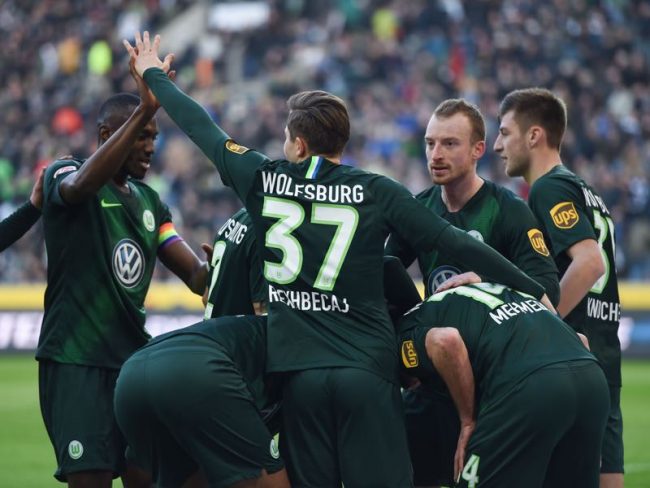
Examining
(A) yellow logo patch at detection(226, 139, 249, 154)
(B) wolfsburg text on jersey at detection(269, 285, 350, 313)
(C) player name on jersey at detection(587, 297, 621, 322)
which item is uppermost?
(A) yellow logo patch at detection(226, 139, 249, 154)

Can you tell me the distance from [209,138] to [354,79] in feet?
59.7

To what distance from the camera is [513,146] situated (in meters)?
6.00

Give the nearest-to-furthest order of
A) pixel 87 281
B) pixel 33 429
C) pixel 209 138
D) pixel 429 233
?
pixel 429 233, pixel 209 138, pixel 87 281, pixel 33 429

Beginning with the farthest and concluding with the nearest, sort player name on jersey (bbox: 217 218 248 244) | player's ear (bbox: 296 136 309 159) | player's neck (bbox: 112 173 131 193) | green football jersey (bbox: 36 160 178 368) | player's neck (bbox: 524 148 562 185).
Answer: player's neck (bbox: 524 148 562 185)
player's neck (bbox: 112 173 131 193)
green football jersey (bbox: 36 160 178 368)
player name on jersey (bbox: 217 218 248 244)
player's ear (bbox: 296 136 309 159)

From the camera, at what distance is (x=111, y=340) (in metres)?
5.46

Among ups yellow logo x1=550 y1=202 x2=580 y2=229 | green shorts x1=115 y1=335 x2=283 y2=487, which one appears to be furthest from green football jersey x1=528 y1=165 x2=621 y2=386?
green shorts x1=115 y1=335 x2=283 y2=487

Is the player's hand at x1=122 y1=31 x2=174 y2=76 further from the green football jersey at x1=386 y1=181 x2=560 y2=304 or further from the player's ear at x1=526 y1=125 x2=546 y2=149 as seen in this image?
the player's ear at x1=526 y1=125 x2=546 y2=149

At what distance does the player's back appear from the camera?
184 inches

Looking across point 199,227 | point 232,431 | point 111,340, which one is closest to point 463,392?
point 232,431

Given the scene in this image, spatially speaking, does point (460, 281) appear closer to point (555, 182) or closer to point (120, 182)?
point (555, 182)

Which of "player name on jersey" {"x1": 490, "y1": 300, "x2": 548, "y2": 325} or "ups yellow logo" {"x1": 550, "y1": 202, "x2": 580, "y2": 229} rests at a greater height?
"ups yellow logo" {"x1": 550, "y1": 202, "x2": 580, "y2": 229}

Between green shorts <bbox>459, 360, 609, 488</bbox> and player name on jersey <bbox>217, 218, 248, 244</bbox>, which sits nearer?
green shorts <bbox>459, 360, 609, 488</bbox>

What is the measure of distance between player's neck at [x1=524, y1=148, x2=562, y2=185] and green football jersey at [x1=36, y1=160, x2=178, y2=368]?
83.6 inches

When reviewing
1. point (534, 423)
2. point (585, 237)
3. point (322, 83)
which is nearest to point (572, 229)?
point (585, 237)
